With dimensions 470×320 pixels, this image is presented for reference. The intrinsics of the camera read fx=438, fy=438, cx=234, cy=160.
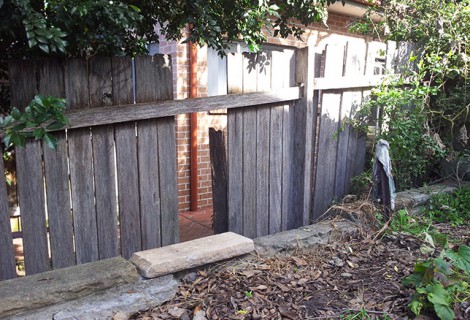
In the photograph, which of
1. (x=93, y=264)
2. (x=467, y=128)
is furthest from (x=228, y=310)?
(x=467, y=128)

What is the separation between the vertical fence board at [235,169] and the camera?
3.43m

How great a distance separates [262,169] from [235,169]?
29cm

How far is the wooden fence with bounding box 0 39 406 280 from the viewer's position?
2631 mm

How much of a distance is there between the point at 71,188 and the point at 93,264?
489mm

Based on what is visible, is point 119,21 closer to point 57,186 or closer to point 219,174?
point 57,186

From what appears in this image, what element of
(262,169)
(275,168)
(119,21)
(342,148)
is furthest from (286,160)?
(119,21)

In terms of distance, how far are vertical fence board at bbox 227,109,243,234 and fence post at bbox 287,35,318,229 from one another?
614 millimetres

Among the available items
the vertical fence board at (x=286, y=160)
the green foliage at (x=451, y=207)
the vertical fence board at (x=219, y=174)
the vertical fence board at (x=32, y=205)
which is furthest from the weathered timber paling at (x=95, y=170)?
the green foliage at (x=451, y=207)

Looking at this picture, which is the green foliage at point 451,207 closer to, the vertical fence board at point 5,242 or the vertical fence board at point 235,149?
the vertical fence board at point 235,149

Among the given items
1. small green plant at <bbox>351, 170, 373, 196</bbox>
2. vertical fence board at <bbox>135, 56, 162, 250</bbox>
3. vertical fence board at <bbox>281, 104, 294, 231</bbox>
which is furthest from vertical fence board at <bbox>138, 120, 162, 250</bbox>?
small green plant at <bbox>351, 170, 373, 196</bbox>

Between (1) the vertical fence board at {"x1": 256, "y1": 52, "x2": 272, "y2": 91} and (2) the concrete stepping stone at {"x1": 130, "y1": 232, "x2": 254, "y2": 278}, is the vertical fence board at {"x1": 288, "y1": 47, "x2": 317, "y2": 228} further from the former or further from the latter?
(2) the concrete stepping stone at {"x1": 130, "y1": 232, "x2": 254, "y2": 278}

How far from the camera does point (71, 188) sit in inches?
107

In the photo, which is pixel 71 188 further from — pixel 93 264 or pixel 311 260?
pixel 311 260

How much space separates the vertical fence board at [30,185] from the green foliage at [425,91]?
3071mm
